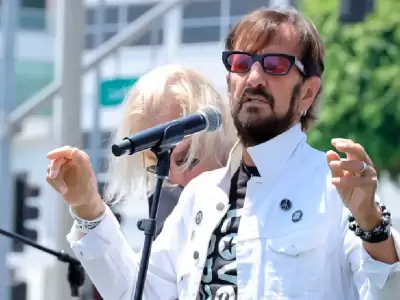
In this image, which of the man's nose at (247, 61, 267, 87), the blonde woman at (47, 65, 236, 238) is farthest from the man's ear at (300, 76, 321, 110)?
the blonde woman at (47, 65, 236, 238)

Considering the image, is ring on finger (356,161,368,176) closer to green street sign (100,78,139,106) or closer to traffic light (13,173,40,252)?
green street sign (100,78,139,106)

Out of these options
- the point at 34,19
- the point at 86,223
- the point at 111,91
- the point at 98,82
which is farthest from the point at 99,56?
the point at 34,19

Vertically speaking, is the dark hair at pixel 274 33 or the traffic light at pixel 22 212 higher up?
the dark hair at pixel 274 33

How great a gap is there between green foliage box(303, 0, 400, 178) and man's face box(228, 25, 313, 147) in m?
13.0

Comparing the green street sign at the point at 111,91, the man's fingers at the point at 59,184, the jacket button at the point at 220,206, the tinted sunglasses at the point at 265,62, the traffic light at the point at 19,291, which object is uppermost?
the tinted sunglasses at the point at 265,62

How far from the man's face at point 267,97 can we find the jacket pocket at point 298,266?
245 millimetres

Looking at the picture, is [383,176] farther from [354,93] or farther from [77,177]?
[77,177]

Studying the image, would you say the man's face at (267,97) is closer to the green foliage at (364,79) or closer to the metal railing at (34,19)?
the metal railing at (34,19)

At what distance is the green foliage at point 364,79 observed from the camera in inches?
598

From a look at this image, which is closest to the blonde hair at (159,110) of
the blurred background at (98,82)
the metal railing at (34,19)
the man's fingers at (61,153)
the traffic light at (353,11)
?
the blurred background at (98,82)

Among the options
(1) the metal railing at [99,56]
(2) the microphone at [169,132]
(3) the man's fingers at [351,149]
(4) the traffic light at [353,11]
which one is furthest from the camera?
(4) the traffic light at [353,11]

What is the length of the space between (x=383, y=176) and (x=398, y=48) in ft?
10.4

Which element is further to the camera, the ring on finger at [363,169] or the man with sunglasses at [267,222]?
the man with sunglasses at [267,222]

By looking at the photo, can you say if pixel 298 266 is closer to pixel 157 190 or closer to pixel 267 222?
pixel 267 222
